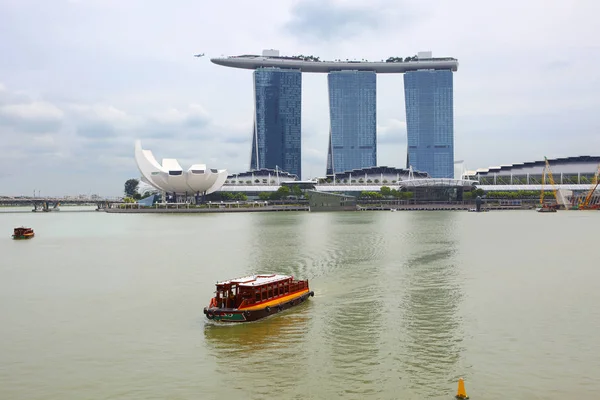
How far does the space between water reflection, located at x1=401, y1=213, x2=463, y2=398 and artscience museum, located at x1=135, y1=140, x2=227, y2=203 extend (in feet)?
290

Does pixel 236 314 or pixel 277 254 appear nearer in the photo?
pixel 236 314

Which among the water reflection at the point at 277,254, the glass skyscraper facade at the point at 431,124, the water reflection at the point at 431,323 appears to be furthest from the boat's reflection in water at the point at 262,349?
the glass skyscraper facade at the point at 431,124

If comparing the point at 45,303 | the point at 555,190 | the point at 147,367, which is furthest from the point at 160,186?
the point at 147,367

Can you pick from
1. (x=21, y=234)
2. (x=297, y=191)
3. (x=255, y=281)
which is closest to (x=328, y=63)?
(x=297, y=191)

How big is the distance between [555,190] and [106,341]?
12086 cm

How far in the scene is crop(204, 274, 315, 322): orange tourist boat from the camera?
1666 centimetres

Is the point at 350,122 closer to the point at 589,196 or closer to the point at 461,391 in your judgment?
the point at 589,196

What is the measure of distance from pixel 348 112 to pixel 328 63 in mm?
17340

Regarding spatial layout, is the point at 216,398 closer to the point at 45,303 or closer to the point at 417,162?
the point at 45,303

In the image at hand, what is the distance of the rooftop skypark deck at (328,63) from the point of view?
171m

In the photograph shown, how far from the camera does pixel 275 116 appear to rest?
168 metres

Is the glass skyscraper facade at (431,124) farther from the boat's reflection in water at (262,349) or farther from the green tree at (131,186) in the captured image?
the boat's reflection in water at (262,349)

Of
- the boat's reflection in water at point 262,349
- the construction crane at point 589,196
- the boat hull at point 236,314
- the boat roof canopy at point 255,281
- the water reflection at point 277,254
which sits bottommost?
the boat's reflection in water at point 262,349

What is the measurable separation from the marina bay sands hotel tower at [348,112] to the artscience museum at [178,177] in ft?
158
